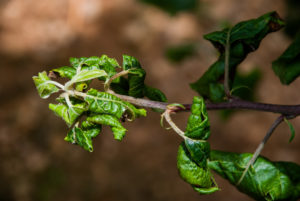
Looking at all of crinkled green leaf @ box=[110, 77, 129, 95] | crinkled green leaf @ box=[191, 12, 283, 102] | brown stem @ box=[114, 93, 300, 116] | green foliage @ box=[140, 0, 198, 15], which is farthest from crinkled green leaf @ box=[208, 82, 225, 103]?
green foliage @ box=[140, 0, 198, 15]

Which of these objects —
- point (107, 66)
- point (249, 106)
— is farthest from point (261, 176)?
point (107, 66)

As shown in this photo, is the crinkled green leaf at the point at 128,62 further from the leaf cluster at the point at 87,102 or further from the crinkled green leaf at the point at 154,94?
the crinkled green leaf at the point at 154,94

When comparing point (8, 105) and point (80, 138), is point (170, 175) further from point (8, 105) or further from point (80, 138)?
point (80, 138)

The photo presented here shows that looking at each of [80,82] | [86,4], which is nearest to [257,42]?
[80,82]

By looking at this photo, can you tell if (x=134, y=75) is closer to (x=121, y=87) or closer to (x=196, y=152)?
(x=121, y=87)

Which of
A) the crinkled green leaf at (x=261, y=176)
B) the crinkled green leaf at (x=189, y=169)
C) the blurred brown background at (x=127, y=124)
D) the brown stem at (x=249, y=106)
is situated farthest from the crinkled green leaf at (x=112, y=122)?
the blurred brown background at (x=127, y=124)

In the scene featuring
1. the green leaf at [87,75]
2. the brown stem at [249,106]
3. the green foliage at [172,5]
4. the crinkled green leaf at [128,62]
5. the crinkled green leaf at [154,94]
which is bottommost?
the crinkled green leaf at [154,94]

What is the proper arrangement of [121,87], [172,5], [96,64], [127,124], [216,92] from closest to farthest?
[96,64]
[121,87]
[216,92]
[172,5]
[127,124]
